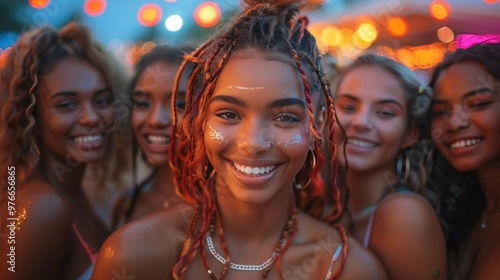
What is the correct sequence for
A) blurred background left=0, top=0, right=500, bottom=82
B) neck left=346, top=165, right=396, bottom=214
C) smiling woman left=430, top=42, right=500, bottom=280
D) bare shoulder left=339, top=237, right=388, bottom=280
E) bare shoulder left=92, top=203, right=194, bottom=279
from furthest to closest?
blurred background left=0, top=0, right=500, bottom=82, neck left=346, top=165, right=396, bottom=214, smiling woman left=430, top=42, right=500, bottom=280, bare shoulder left=339, top=237, right=388, bottom=280, bare shoulder left=92, top=203, right=194, bottom=279

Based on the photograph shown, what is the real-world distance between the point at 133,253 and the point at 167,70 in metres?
1.34

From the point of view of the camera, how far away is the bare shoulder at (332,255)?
1.99 m

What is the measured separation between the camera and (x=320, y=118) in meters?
2.18

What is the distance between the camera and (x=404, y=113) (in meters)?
2.78

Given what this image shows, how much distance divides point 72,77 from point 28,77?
21 cm

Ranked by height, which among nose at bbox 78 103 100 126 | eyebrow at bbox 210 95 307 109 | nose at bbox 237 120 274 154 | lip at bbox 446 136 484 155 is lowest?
lip at bbox 446 136 484 155

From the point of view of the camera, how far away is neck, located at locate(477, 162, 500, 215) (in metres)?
2.66

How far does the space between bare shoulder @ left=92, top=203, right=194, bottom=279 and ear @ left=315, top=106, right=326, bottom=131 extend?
703mm

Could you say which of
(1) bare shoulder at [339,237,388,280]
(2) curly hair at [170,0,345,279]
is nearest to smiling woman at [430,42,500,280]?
(1) bare shoulder at [339,237,388,280]

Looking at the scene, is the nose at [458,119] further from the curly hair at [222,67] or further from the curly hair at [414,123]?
the curly hair at [222,67]

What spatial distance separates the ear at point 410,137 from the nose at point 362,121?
25 cm

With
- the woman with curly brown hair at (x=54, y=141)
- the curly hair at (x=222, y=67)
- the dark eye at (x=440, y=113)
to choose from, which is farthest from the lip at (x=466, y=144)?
the woman with curly brown hair at (x=54, y=141)

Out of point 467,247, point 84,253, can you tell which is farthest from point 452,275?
point 84,253

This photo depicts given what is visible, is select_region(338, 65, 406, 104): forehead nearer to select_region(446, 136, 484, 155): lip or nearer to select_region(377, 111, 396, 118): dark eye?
select_region(377, 111, 396, 118): dark eye
